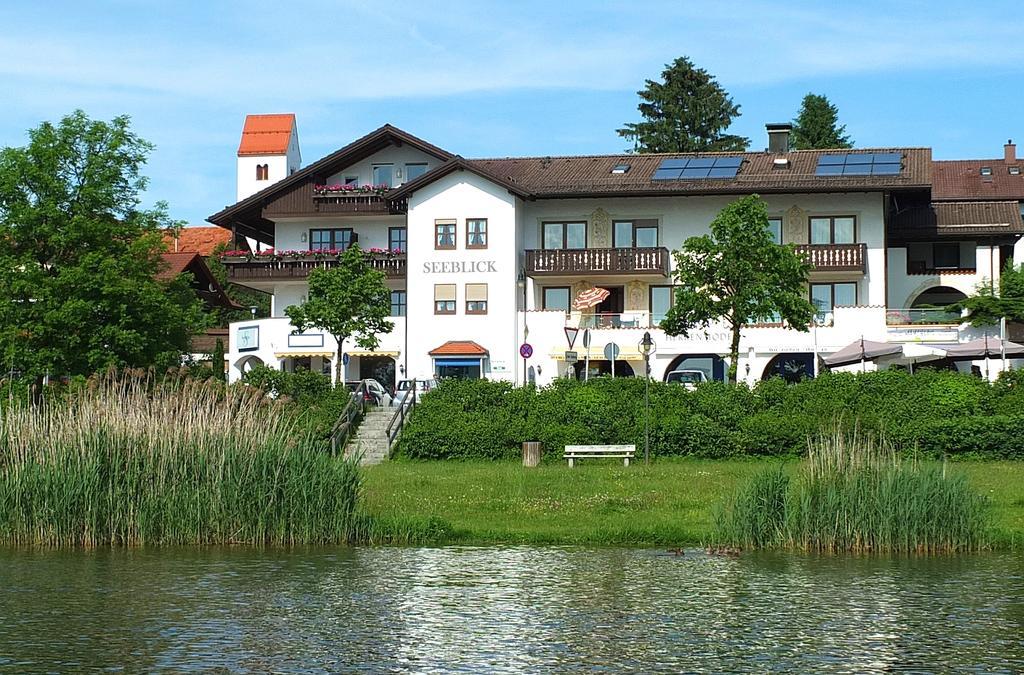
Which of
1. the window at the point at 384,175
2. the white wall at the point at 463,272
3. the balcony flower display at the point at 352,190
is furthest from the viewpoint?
the window at the point at 384,175

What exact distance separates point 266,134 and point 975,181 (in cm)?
6395

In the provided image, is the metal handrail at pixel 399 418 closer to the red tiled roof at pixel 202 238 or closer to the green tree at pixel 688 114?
the green tree at pixel 688 114

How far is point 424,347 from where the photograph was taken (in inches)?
2224

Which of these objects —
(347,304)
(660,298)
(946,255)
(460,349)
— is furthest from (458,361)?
(946,255)

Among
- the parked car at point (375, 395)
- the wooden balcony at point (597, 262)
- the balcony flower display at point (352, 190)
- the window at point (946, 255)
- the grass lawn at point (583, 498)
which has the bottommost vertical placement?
the grass lawn at point (583, 498)

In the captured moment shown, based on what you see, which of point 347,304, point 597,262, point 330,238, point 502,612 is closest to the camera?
point 502,612

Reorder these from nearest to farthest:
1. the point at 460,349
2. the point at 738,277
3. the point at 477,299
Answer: the point at 738,277 → the point at 460,349 → the point at 477,299

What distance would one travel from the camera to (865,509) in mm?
21844

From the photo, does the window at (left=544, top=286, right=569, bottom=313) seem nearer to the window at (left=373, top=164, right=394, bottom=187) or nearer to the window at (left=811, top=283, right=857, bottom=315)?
the window at (left=373, top=164, right=394, bottom=187)

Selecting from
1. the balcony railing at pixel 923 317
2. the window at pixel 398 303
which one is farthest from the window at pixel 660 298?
the window at pixel 398 303

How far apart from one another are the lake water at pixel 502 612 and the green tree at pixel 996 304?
30.4 metres

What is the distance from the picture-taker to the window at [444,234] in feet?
186

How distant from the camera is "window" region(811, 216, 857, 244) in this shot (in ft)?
182

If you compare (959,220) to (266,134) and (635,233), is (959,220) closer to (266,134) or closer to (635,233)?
(635,233)
